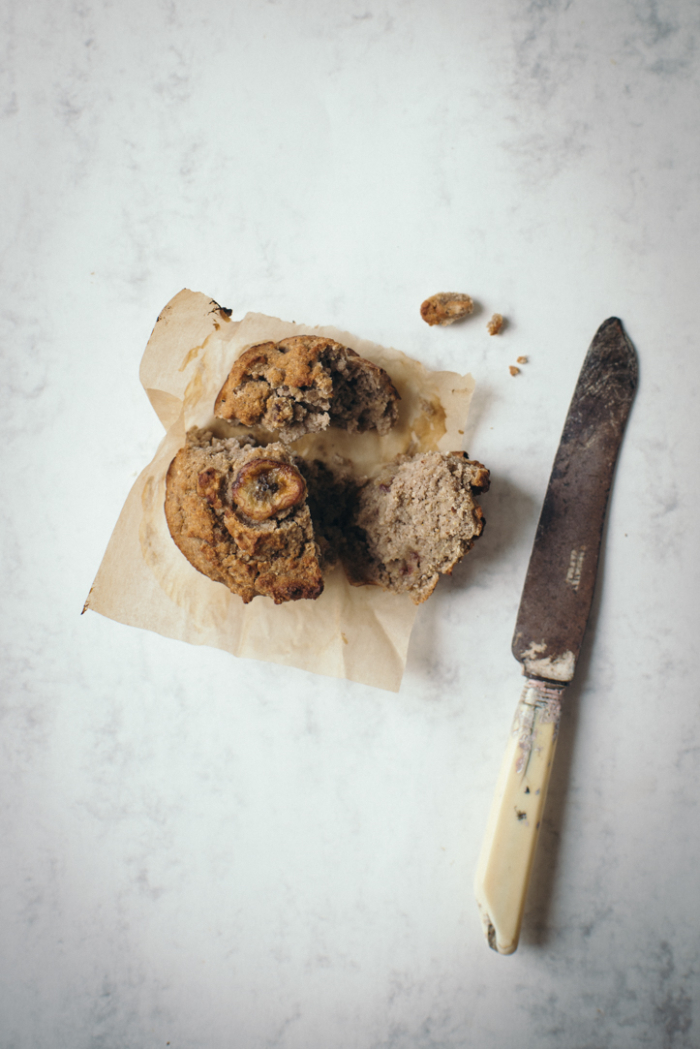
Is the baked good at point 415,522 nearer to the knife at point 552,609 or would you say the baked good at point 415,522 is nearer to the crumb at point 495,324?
the knife at point 552,609

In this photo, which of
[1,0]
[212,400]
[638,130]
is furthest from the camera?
[1,0]

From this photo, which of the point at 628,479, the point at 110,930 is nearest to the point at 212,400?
the point at 628,479

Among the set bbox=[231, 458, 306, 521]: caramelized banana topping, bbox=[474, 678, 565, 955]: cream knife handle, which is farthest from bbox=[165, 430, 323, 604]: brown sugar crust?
bbox=[474, 678, 565, 955]: cream knife handle

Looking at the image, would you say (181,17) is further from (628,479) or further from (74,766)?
(74,766)

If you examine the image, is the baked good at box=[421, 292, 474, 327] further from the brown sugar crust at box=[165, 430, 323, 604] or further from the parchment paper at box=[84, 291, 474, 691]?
the brown sugar crust at box=[165, 430, 323, 604]

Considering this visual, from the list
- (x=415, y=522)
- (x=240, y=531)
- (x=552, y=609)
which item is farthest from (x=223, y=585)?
(x=552, y=609)

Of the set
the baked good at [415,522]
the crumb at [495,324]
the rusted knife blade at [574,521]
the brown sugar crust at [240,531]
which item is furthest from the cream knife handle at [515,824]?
the crumb at [495,324]
